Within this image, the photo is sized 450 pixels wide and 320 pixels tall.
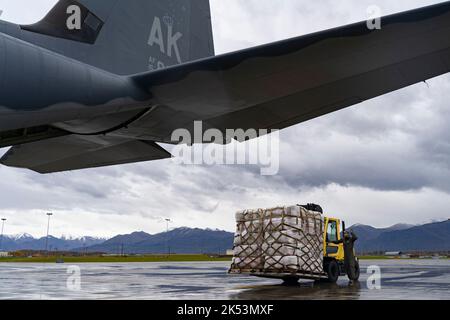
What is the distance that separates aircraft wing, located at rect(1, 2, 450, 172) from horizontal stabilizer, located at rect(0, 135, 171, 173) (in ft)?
1.41

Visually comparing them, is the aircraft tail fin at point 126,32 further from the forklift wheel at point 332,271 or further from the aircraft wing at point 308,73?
the forklift wheel at point 332,271

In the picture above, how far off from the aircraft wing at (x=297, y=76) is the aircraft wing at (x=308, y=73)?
1 cm

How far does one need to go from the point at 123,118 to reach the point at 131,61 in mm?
1643

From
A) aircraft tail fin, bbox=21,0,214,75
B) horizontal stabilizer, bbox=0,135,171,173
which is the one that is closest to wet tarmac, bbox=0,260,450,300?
horizontal stabilizer, bbox=0,135,171,173

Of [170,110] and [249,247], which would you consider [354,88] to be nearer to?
[170,110]

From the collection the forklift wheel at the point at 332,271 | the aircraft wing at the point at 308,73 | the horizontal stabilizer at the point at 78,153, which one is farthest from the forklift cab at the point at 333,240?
the aircraft wing at the point at 308,73

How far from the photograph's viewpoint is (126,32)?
9547 millimetres

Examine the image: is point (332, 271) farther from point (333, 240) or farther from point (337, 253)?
point (333, 240)

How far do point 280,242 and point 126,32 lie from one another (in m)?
7.32

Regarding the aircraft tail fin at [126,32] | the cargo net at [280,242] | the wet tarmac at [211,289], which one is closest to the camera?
the aircraft tail fin at [126,32]

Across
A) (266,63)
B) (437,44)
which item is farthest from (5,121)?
(437,44)

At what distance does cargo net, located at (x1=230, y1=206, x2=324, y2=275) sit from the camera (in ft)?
43.3

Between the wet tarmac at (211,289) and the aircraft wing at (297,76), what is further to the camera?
the wet tarmac at (211,289)

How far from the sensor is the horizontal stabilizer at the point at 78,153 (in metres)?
10.1
